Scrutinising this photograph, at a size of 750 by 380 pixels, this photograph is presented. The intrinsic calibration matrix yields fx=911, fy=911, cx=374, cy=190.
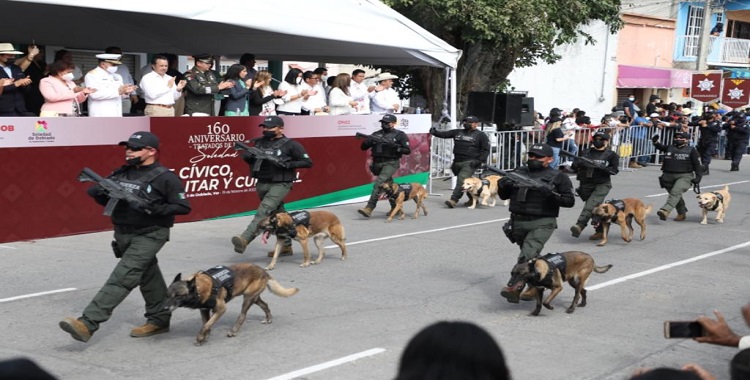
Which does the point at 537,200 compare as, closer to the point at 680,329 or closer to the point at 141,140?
the point at 141,140

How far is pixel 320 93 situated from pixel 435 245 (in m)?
5.56

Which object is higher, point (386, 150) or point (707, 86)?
point (707, 86)

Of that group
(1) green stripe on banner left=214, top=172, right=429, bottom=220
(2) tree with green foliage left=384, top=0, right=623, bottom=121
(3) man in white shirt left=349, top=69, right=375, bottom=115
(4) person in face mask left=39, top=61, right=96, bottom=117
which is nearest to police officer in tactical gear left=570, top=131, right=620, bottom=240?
(1) green stripe on banner left=214, top=172, right=429, bottom=220

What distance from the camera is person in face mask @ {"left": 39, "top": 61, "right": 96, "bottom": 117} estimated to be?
12.8 metres

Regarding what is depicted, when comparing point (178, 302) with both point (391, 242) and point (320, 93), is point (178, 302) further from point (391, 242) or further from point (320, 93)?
point (320, 93)

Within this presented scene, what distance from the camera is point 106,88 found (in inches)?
523

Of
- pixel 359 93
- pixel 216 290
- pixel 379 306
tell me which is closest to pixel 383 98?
pixel 359 93

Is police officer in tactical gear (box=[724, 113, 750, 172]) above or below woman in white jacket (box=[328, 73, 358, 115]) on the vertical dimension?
below

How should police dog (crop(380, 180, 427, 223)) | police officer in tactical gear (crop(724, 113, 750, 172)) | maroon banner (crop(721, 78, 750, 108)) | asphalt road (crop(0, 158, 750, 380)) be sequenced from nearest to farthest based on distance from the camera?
asphalt road (crop(0, 158, 750, 380)), police dog (crop(380, 180, 427, 223)), police officer in tactical gear (crop(724, 113, 750, 172)), maroon banner (crop(721, 78, 750, 108))

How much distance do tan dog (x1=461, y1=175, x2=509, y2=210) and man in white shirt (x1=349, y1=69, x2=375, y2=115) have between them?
2.59 metres

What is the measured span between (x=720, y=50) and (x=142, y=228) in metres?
43.2

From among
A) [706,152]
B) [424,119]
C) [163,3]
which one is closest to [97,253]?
[163,3]

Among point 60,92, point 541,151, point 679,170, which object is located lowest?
point 679,170

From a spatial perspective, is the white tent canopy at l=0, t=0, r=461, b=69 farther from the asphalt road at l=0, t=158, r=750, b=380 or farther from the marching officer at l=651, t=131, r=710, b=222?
the marching officer at l=651, t=131, r=710, b=222
